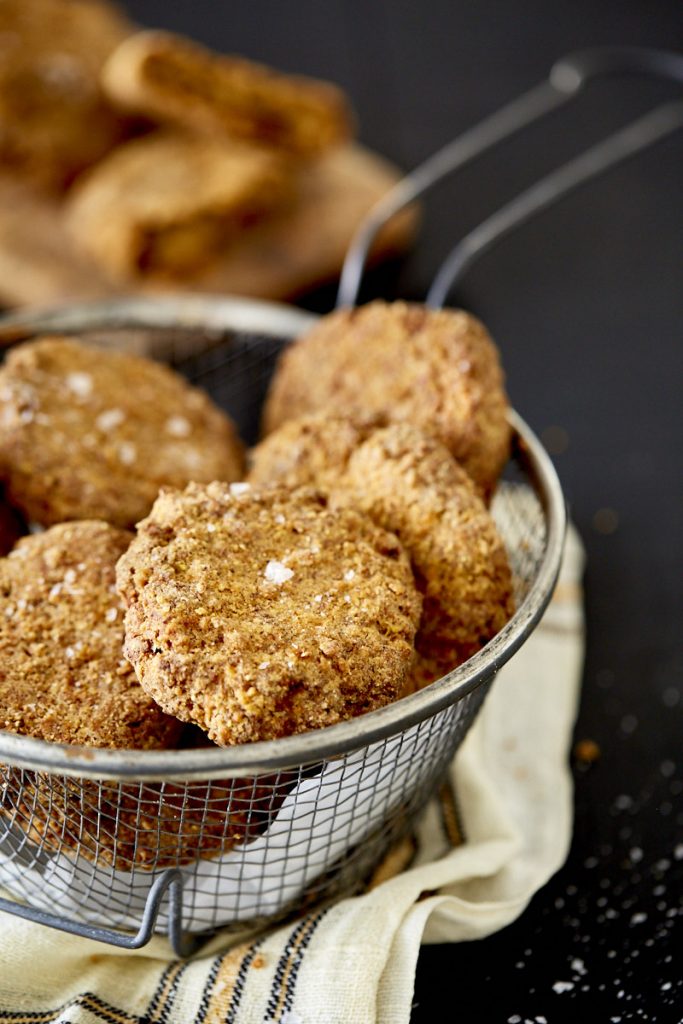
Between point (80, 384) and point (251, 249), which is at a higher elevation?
point (80, 384)

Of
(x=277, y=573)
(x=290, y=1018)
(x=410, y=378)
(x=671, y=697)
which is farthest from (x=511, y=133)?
(x=290, y=1018)

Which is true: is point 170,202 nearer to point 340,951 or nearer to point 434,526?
point 434,526

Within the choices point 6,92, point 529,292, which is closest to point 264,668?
point 529,292

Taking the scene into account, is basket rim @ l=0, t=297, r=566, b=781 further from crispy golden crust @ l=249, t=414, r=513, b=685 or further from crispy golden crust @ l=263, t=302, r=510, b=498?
crispy golden crust @ l=263, t=302, r=510, b=498

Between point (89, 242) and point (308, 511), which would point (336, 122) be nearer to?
point (89, 242)

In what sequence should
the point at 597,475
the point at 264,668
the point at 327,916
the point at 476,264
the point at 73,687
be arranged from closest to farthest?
the point at 264,668 → the point at 73,687 → the point at 327,916 → the point at 597,475 → the point at 476,264

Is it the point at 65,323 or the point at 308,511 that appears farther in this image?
the point at 65,323

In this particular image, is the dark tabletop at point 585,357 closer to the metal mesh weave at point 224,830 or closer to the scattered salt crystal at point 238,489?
the metal mesh weave at point 224,830
